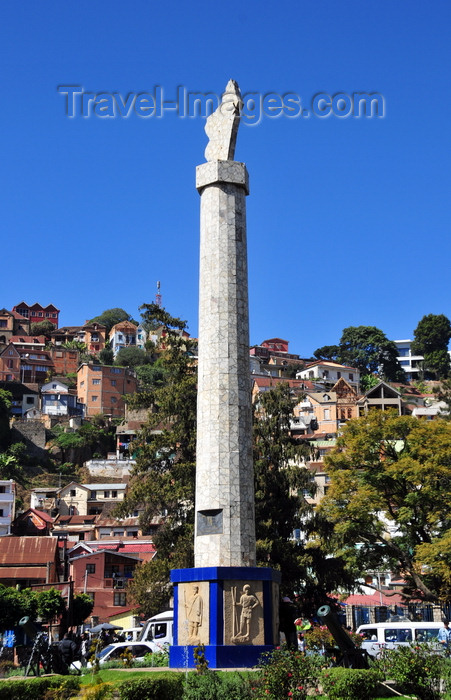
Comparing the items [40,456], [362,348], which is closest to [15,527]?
[40,456]

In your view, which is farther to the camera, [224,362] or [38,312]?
[38,312]

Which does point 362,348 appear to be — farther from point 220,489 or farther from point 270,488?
point 220,489

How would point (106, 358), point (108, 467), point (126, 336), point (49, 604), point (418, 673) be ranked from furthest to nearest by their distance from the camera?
1. point (126, 336)
2. point (106, 358)
3. point (108, 467)
4. point (49, 604)
5. point (418, 673)

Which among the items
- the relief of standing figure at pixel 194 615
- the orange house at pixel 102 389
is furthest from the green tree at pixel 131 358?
the relief of standing figure at pixel 194 615

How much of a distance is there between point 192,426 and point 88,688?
21.1 meters

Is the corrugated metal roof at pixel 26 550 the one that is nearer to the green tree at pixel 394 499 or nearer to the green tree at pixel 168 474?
the green tree at pixel 168 474

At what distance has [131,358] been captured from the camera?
110 m

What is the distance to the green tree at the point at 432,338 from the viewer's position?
4540 inches

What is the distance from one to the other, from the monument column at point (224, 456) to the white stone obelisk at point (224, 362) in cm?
2

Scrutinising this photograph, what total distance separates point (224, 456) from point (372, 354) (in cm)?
9947

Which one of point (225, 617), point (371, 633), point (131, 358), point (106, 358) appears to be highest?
point (106, 358)

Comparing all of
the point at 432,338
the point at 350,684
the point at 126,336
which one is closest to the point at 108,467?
the point at 126,336

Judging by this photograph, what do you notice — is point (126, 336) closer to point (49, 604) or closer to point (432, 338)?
point (432, 338)

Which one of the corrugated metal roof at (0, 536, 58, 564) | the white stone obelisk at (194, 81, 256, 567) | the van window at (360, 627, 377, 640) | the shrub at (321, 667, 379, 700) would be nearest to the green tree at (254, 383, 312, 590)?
the van window at (360, 627, 377, 640)
